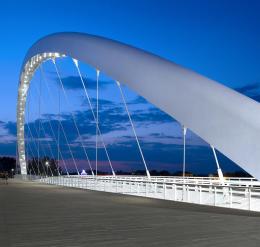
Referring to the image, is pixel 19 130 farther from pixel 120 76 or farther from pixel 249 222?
A: pixel 249 222

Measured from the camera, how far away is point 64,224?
9.06 meters

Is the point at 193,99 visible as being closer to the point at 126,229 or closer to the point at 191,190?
the point at 126,229

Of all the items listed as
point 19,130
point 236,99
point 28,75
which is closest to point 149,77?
point 236,99

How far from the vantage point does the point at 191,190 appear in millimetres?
21547

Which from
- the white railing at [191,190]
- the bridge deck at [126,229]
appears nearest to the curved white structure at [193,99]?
the white railing at [191,190]

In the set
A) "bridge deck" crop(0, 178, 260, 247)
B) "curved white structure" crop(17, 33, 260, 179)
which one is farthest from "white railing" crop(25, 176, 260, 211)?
"bridge deck" crop(0, 178, 260, 247)

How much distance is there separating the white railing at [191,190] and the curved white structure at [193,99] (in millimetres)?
1218

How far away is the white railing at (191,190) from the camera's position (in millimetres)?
14325

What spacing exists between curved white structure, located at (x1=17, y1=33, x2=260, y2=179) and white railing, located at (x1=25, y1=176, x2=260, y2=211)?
4.00 ft

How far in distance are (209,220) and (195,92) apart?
3828 mm

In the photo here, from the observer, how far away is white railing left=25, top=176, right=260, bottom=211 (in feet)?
47.0

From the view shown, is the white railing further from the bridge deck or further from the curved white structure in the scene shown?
the bridge deck

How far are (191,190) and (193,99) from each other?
962cm

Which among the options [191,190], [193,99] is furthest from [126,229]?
[191,190]
